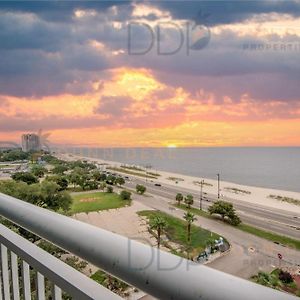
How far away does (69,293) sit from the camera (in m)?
0.61

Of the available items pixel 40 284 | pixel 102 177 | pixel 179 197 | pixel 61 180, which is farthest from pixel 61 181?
pixel 40 284

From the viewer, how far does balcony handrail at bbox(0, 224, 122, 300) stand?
55 centimetres

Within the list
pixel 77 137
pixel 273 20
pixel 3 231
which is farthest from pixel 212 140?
pixel 3 231

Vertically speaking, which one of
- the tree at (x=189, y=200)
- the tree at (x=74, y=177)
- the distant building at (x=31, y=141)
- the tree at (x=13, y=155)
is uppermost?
the distant building at (x=31, y=141)

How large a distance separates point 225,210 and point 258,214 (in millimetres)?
167

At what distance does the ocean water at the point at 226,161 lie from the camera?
1171 millimetres

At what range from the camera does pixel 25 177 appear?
7.21 ft

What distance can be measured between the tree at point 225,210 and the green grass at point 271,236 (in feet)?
0.44

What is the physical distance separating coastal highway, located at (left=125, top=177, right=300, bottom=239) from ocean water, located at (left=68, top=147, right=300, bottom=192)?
0.47 ft

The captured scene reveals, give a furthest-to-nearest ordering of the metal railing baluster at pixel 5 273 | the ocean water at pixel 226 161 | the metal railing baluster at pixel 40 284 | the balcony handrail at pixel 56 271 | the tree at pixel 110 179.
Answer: the tree at pixel 110 179, the ocean water at pixel 226 161, the metal railing baluster at pixel 5 273, the metal railing baluster at pixel 40 284, the balcony handrail at pixel 56 271

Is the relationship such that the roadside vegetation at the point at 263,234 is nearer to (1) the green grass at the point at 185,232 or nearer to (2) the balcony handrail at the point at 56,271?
(1) the green grass at the point at 185,232

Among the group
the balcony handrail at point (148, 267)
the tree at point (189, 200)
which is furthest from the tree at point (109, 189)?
the balcony handrail at point (148, 267)

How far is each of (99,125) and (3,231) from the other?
59 centimetres

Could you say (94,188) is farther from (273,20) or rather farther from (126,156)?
(273,20)
